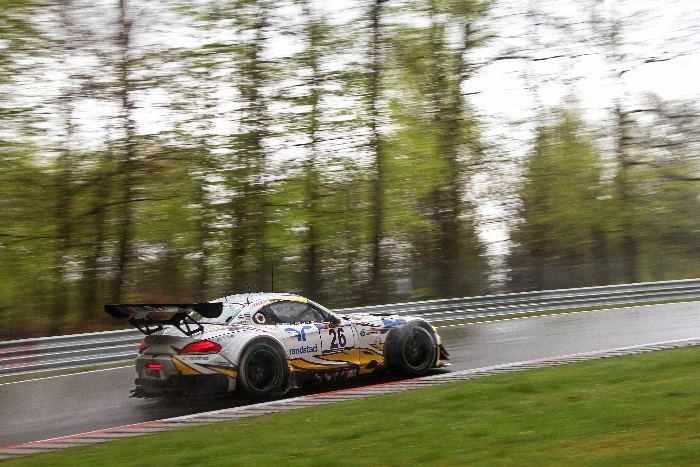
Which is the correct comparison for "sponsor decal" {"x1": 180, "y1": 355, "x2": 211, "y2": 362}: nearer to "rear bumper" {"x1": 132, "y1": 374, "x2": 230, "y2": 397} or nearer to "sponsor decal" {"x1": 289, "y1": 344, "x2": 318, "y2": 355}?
"rear bumper" {"x1": 132, "y1": 374, "x2": 230, "y2": 397}

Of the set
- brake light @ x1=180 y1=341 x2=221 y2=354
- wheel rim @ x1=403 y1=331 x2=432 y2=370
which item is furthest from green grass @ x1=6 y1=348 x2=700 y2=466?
wheel rim @ x1=403 y1=331 x2=432 y2=370

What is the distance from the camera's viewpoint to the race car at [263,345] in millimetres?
9039

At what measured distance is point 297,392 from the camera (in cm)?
1013

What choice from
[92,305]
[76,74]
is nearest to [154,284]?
[92,305]

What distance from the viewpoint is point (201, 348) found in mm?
9094

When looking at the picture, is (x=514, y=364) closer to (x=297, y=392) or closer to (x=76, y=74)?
(x=297, y=392)

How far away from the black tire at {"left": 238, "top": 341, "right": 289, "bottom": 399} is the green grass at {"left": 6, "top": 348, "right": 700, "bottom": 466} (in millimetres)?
1056

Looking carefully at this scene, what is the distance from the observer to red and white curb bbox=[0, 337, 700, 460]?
24.6 ft

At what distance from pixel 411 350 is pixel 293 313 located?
1709 millimetres

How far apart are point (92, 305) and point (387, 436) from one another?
15.1 meters

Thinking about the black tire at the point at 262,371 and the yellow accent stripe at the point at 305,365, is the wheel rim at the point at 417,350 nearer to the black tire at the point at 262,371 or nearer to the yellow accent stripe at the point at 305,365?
the yellow accent stripe at the point at 305,365

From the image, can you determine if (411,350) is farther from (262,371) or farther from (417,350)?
(262,371)

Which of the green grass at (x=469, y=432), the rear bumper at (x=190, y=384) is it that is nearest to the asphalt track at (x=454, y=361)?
the rear bumper at (x=190, y=384)

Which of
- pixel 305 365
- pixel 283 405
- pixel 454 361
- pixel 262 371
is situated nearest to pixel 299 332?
pixel 305 365
